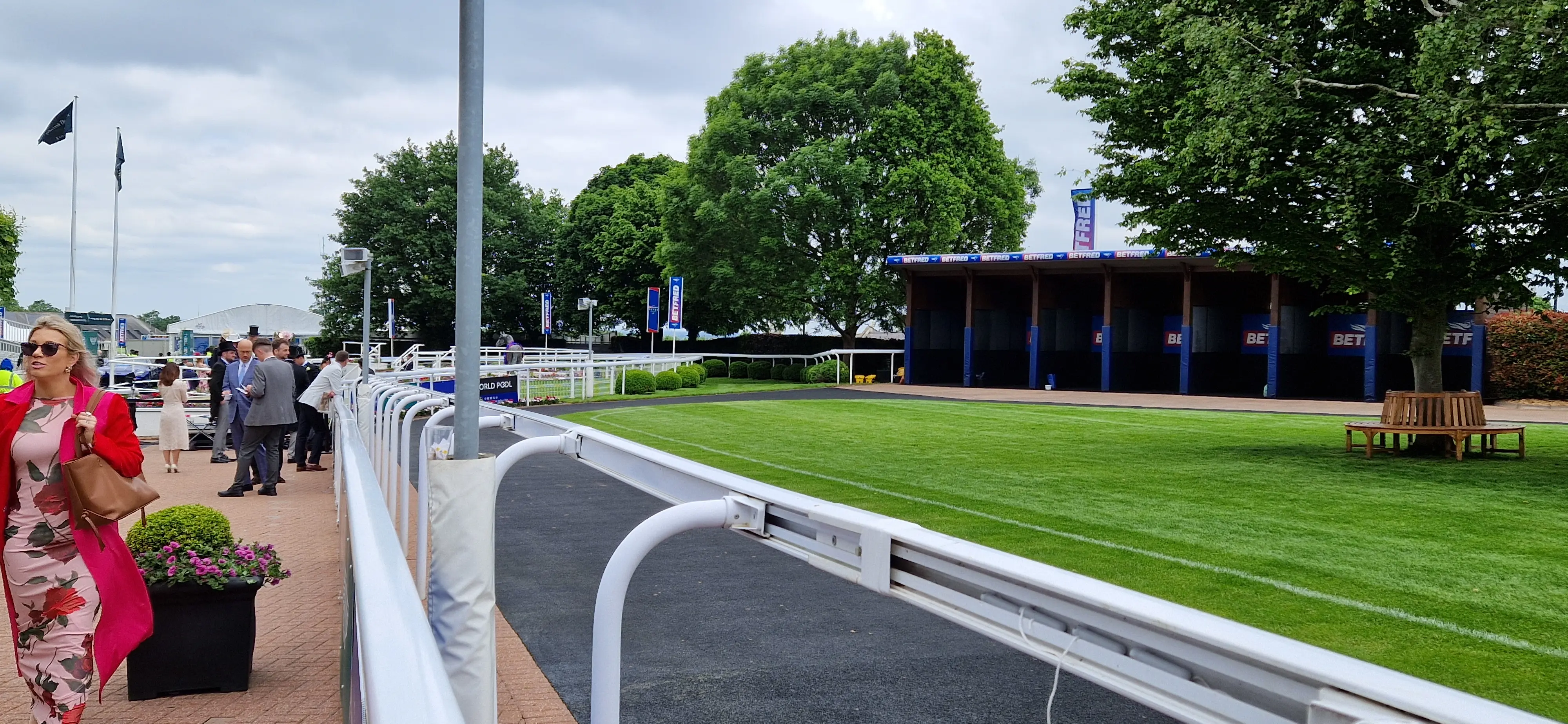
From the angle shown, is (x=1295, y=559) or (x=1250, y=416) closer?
(x=1295, y=559)

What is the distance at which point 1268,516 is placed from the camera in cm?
→ 1000

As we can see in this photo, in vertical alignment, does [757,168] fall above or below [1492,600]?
above

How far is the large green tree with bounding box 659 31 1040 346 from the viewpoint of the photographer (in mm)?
39875

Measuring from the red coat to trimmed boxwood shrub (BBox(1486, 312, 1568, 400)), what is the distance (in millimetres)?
31373

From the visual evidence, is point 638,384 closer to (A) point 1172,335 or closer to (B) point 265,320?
(A) point 1172,335

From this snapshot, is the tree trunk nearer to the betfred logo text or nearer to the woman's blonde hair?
the woman's blonde hair

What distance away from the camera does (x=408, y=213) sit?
5781 cm

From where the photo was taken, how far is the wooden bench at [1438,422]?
1438 cm

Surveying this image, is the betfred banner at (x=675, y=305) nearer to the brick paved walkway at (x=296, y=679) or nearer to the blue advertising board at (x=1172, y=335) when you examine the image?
the blue advertising board at (x=1172, y=335)

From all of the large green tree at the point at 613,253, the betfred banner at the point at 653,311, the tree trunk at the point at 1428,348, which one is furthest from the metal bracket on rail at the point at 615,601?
the large green tree at the point at 613,253

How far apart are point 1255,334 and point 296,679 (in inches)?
1242

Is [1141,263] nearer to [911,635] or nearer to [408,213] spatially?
[911,635]

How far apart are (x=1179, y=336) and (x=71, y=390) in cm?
3257

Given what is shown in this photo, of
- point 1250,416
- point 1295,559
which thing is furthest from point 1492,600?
point 1250,416
